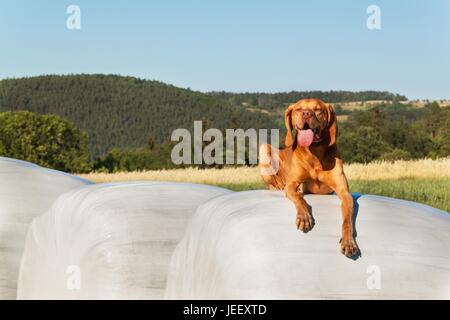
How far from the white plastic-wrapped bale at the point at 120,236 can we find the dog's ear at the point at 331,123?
4.77 ft

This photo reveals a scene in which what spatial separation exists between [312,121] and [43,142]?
56.4 metres

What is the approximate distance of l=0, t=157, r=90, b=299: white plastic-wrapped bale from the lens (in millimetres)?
7113

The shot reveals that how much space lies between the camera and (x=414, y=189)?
18078mm

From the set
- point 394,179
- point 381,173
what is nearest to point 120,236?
point 394,179

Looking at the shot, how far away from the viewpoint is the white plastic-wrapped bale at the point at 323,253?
3.90 metres

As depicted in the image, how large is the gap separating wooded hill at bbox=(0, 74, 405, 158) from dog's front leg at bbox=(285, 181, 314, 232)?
8620 cm

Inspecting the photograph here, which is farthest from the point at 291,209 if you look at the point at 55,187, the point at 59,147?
the point at 59,147

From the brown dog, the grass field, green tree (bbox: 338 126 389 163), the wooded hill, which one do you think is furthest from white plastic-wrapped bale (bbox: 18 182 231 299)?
the wooded hill

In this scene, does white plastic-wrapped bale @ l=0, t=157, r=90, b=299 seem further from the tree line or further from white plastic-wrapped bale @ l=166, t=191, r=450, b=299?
the tree line

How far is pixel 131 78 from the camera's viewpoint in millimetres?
117562

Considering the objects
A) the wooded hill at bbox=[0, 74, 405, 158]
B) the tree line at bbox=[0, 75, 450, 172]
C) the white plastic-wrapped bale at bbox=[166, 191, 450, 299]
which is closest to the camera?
the white plastic-wrapped bale at bbox=[166, 191, 450, 299]

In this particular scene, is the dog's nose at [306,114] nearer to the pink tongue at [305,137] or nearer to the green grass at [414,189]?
the pink tongue at [305,137]
